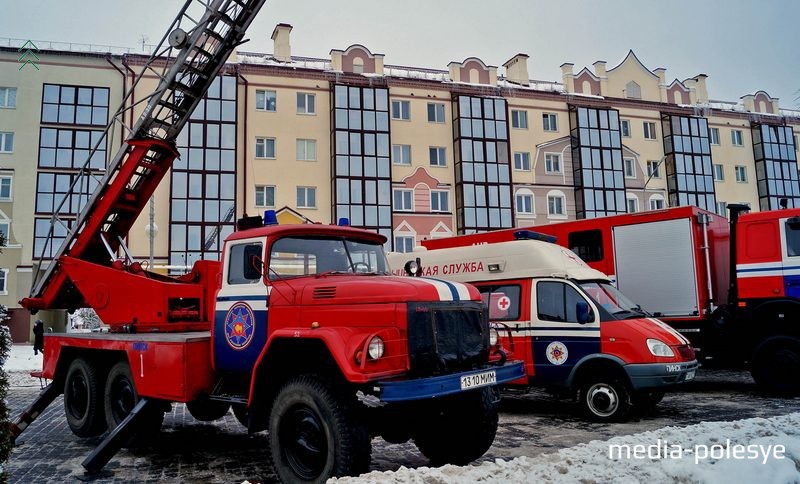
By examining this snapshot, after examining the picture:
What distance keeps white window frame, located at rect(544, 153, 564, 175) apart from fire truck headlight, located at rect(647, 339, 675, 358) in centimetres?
3371

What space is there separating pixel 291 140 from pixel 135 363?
30.6 m

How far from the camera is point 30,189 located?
114ft

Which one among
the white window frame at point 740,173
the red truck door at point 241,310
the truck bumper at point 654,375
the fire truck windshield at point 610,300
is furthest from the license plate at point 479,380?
the white window frame at point 740,173

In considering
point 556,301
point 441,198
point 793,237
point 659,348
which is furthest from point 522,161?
point 659,348

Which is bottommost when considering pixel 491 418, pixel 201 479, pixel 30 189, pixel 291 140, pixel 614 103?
pixel 201 479

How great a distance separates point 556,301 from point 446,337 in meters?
4.72

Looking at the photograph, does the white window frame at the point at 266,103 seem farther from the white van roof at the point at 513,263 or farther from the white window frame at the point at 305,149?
the white van roof at the point at 513,263

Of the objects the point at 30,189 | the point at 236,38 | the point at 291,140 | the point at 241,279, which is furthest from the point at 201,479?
the point at 30,189

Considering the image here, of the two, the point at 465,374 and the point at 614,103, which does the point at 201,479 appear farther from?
the point at 614,103

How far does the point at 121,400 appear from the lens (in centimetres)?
848

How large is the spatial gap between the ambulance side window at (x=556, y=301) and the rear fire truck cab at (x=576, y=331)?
0.05 feet

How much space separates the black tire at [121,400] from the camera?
819cm

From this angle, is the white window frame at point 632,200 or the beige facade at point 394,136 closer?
the beige facade at point 394,136

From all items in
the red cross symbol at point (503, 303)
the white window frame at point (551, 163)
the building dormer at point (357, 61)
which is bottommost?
the red cross symbol at point (503, 303)
